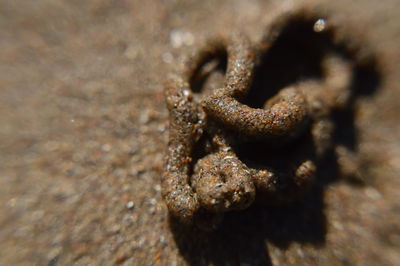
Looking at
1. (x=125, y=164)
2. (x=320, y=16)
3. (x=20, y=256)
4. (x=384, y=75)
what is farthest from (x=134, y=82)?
(x=384, y=75)

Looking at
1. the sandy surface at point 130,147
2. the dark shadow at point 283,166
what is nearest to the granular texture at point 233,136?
the dark shadow at point 283,166

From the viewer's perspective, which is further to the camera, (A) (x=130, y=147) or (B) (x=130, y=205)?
(A) (x=130, y=147)

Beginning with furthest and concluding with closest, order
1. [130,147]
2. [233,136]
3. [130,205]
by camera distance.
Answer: [130,147], [130,205], [233,136]

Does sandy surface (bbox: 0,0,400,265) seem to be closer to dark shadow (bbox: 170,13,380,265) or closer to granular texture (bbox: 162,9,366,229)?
dark shadow (bbox: 170,13,380,265)

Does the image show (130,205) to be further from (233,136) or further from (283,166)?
(283,166)

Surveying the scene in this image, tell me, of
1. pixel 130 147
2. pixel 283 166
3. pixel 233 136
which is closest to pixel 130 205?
pixel 130 147
